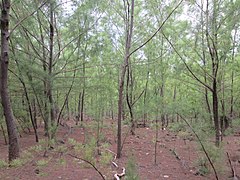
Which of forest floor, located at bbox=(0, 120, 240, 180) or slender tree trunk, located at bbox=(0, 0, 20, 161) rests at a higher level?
slender tree trunk, located at bbox=(0, 0, 20, 161)

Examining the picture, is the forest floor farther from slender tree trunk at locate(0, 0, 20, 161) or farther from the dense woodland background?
the dense woodland background

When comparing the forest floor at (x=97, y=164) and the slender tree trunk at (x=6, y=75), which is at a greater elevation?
the slender tree trunk at (x=6, y=75)

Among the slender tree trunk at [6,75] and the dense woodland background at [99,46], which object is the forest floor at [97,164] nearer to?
the slender tree trunk at [6,75]

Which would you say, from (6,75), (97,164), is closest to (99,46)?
(6,75)

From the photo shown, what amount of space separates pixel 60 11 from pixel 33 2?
142cm

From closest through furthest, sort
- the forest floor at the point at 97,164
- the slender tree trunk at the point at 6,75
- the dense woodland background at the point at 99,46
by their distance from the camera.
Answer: the forest floor at the point at 97,164, the slender tree trunk at the point at 6,75, the dense woodland background at the point at 99,46

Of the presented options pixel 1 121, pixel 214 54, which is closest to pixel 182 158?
pixel 214 54

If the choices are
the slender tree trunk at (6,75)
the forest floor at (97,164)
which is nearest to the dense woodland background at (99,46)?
the slender tree trunk at (6,75)

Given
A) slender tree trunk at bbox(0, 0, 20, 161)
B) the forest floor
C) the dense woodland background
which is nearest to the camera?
the forest floor

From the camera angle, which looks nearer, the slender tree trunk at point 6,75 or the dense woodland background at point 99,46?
the slender tree trunk at point 6,75

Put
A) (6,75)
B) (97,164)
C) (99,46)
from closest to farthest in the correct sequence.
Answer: (97,164) < (6,75) < (99,46)

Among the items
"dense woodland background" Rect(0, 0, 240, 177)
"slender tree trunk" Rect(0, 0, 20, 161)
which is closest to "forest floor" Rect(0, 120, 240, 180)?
"slender tree trunk" Rect(0, 0, 20, 161)

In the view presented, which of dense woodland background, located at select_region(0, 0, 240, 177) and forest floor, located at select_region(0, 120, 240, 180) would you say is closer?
forest floor, located at select_region(0, 120, 240, 180)

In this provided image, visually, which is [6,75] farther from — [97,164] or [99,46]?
[99,46]
